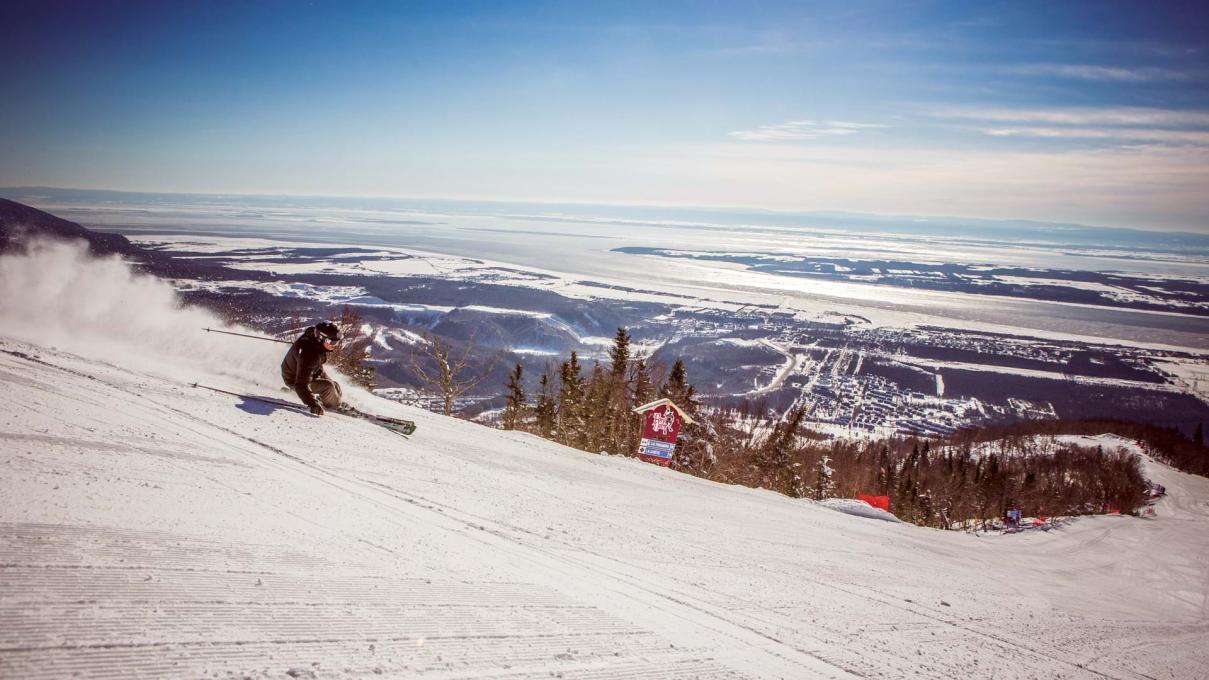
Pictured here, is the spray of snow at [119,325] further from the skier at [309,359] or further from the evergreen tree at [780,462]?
the evergreen tree at [780,462]

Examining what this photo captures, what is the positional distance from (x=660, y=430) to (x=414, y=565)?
17186 mm

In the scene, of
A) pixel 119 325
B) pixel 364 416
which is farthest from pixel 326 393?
pixel 119 325

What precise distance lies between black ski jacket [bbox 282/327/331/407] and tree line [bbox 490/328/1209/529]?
14976 mm

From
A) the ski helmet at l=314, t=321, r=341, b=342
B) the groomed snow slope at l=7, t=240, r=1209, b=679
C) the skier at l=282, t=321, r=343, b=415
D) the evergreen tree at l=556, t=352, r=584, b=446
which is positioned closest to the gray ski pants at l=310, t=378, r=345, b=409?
the skier at l=282, t=321, r=343, b=415

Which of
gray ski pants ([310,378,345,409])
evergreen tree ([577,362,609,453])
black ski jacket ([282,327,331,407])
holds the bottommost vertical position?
evergreen tree ([577,362,609,453])

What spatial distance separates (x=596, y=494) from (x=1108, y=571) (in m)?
18.1

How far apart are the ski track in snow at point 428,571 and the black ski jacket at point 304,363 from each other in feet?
2.03

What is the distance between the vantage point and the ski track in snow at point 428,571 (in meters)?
2.92

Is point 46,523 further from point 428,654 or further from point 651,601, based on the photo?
point 651,601

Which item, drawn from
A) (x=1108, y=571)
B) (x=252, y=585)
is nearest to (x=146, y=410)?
(x=252, y=585)

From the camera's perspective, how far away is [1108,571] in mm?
16359

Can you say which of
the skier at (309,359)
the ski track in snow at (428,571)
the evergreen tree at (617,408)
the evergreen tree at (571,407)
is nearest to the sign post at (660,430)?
the ski track in snow at (428,571)

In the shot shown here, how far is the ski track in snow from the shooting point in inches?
115

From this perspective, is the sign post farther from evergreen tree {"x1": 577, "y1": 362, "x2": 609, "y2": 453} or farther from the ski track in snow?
evergreen tree {"x1": 577, "y1": 362, "x2": 609, "y2": 453}
